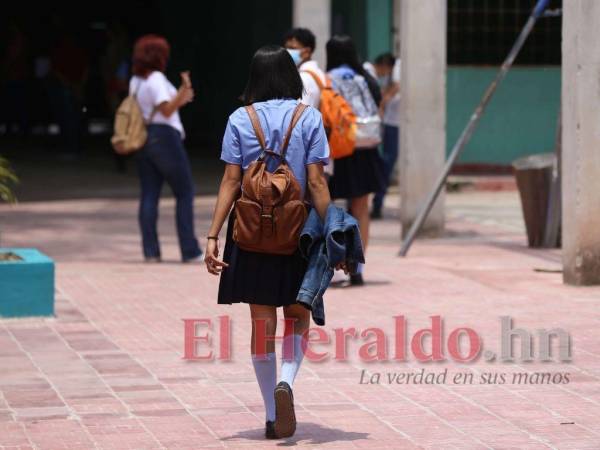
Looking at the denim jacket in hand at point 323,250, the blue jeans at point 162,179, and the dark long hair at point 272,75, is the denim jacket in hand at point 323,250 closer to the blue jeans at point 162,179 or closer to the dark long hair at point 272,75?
the dark long hair at point 272,75

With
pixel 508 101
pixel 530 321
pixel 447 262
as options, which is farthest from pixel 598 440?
pixel 508 101

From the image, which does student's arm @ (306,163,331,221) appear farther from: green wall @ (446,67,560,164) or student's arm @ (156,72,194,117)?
green wall @ (446,67,560,164)

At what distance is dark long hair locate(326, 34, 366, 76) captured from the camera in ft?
38.1

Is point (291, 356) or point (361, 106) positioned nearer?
point (291, 356)

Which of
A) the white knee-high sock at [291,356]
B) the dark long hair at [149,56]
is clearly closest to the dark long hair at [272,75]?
the white knee-high sock at [291,356]

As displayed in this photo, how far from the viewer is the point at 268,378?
6.94 meters

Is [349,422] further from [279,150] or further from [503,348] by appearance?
[503,348]

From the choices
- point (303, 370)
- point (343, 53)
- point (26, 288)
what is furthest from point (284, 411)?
point (343, 53)

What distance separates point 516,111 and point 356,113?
10.5m

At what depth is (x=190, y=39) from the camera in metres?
29.5

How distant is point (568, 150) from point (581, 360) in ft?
10.6

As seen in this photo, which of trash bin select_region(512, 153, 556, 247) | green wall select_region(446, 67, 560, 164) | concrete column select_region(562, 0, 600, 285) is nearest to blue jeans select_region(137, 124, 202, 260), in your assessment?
trash bin select_region(512, 153, 556, 247)

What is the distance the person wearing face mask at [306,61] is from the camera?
36.6 feet

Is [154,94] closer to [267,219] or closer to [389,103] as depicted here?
[389,103]
